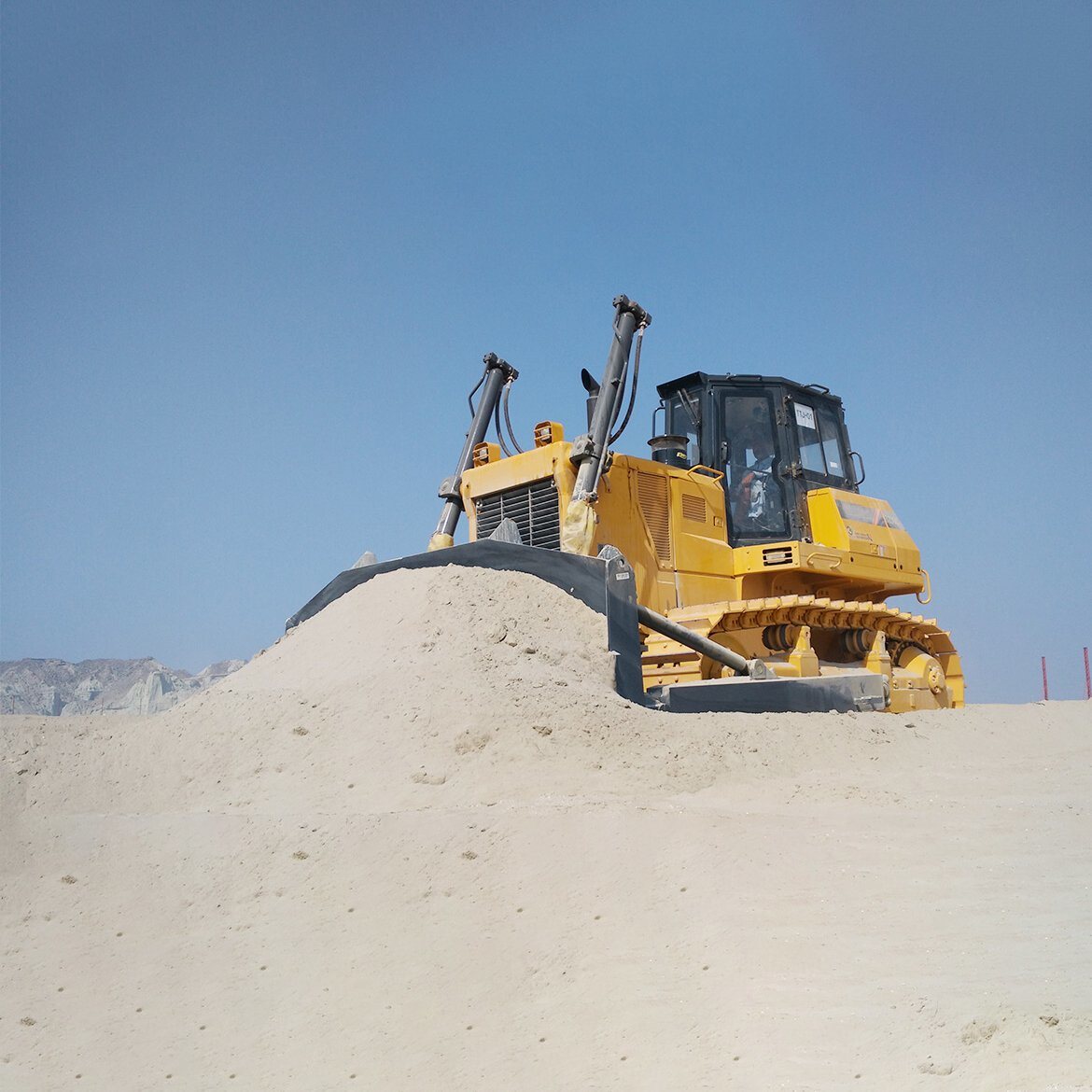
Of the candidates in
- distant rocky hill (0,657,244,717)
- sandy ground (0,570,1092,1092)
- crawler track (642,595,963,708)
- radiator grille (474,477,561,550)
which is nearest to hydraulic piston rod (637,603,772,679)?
crawler track (642,595,963,708)

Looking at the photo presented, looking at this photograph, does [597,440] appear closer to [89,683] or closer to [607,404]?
[607,404]

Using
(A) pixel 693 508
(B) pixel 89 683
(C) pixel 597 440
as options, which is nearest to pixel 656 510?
(A) pixel 693 508

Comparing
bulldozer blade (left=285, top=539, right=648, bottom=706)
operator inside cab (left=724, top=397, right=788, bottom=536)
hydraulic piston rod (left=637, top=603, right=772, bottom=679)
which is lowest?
hydraulic piston rod (left=637, top=603, right=772, bottom=679)

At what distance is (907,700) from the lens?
10031mm

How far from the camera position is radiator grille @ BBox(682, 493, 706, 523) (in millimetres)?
9375

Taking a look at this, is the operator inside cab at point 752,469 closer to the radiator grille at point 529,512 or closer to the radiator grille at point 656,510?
the radiator grille at point 656,510

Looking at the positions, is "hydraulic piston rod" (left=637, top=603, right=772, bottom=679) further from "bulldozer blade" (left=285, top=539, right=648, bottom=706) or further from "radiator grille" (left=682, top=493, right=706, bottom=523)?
"radiator grille" (left=682, top=493, right=706, bottom=523)

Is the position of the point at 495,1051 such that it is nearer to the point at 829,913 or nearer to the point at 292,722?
the point at 829,913

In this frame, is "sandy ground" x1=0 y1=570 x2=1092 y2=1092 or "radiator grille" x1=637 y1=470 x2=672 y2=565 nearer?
"sandy ground" x1=0 y1=570 x2=1092 y2=1092

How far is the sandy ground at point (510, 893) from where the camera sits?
3.22m

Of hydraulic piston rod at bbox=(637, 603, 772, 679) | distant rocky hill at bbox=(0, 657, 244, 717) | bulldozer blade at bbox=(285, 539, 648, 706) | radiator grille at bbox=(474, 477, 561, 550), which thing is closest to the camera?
bulldozer blade at bbox=(285, 539, 648, 706)

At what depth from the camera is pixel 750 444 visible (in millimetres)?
10352

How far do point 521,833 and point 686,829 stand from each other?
2.30 ft

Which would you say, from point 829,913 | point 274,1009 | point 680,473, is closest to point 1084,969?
point 829,913
